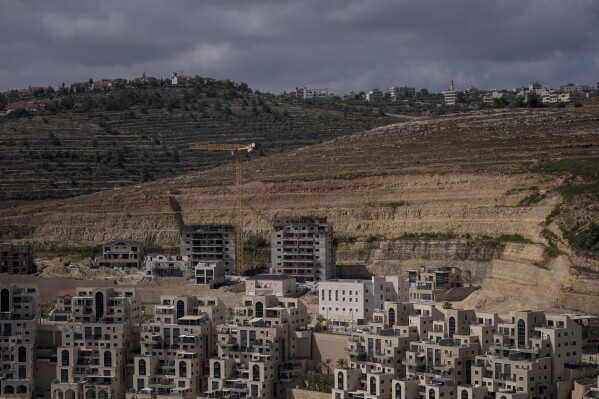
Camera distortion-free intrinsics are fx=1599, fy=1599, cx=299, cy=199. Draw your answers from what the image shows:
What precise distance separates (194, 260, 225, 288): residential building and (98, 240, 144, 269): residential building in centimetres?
652

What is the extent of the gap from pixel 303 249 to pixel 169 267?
7.01 metres

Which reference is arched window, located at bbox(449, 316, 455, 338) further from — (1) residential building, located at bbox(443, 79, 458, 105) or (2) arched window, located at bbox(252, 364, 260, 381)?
(1) residential building, located at bbox(443, 79, 458, 105)

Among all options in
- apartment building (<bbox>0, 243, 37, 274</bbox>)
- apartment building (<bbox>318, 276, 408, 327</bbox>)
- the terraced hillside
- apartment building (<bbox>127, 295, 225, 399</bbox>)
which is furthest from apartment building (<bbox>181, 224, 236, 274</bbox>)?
the terraced hillside

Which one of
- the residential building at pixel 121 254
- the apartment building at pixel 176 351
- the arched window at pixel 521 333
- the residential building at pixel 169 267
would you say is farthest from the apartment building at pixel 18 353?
the arched window at pixel 521 333

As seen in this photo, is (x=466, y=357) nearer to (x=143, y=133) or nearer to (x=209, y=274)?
(x=209, y=274)

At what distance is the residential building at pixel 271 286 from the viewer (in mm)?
74062

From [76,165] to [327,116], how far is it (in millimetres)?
27813

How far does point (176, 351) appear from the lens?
216 ft

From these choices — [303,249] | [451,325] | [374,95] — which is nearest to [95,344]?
[451,325]

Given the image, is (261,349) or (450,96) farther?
(450,96)

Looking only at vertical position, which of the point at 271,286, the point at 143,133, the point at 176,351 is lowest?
the point at 176,351

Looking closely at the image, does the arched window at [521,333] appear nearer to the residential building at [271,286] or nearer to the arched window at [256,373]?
the arched window at [256,373]

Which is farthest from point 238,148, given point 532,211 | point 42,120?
point 42,120

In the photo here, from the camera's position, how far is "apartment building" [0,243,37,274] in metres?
83.4
